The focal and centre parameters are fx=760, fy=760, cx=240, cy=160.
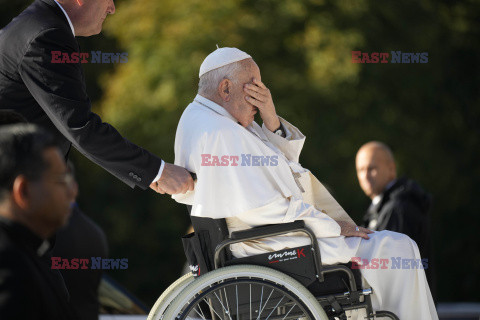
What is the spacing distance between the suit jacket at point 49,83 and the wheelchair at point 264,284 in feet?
2.27

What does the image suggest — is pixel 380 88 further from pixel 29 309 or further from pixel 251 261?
pixel 29 309

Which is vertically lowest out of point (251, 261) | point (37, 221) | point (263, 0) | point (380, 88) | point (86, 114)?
point (251, 261)

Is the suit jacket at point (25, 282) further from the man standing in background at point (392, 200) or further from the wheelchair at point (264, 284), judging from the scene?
the man standing in background at point (392, 200)

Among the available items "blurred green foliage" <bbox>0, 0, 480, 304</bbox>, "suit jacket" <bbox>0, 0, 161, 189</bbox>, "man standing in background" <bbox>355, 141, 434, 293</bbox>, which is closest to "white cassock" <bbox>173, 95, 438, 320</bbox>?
"suit jacket" <bbox>0, 0, 161, 189</bbox>

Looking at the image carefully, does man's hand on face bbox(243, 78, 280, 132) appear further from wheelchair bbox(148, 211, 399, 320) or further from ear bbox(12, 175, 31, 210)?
ear bbox(12, 175, 31, 210)

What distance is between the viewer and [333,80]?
9.40 metres

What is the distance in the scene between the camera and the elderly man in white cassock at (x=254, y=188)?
385 centimetres

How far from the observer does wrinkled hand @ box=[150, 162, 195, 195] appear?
3.81 meters

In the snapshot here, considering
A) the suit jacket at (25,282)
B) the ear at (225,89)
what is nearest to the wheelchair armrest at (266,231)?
the ear at (225,89)

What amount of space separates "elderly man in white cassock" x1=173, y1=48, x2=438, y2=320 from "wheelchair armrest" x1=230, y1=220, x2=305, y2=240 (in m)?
0.11

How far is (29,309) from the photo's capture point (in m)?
2.03

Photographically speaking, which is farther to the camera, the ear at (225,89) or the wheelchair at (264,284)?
the ear at (225,89)

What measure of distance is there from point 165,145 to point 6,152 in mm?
7239

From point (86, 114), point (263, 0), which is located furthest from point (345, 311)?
point (263, 0)
